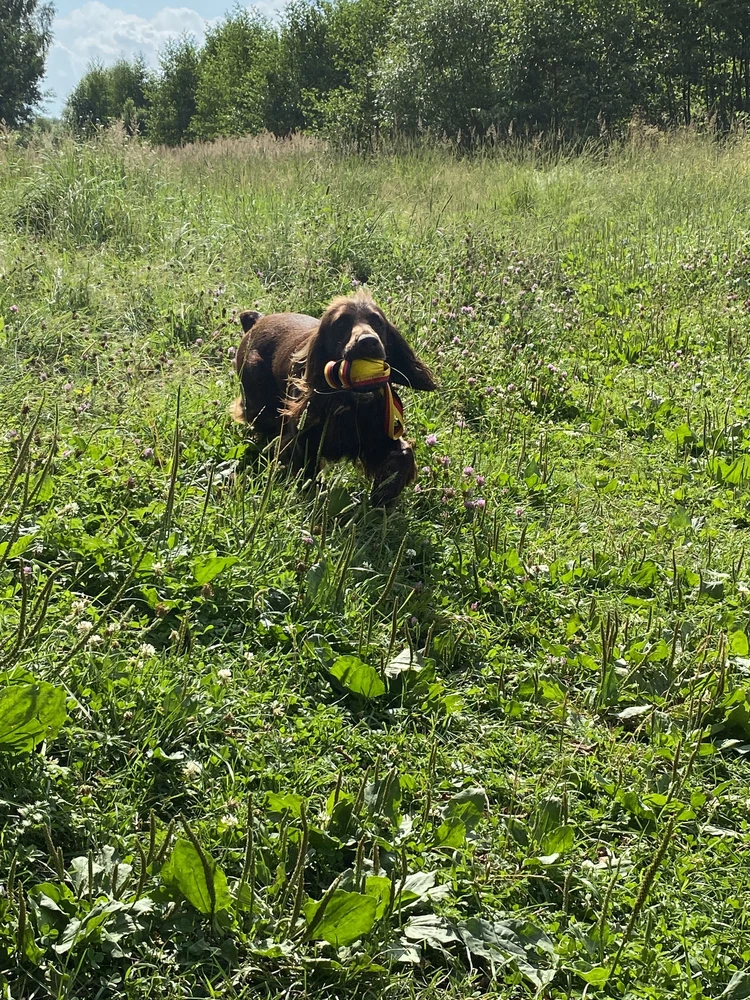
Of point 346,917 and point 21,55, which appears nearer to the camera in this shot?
point 346,917

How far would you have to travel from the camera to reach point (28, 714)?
1875mm

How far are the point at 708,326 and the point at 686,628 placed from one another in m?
3.67

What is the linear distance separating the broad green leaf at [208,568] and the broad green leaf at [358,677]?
19.7 inches

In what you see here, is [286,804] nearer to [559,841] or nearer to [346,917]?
[346,917]

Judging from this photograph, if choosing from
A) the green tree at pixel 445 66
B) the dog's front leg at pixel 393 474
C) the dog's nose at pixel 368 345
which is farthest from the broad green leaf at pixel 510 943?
the green tree at pixel 445 66

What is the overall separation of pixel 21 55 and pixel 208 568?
41900mm

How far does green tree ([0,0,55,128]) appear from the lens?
35.8m

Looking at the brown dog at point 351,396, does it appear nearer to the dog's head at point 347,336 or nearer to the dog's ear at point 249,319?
the dog's head at point 347,336

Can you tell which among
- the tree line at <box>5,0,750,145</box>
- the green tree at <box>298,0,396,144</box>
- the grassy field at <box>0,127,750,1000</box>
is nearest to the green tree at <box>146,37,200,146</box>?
the green tree at <box>298,0,396,144</box>

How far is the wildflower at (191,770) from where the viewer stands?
2072mm

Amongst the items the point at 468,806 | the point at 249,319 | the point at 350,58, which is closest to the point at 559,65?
the point at 350,58

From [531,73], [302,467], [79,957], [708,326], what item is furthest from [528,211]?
[531,73]

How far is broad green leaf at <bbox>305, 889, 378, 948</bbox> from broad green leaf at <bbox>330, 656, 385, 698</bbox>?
0.79 metres

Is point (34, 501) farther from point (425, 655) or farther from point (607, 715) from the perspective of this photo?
point (607, 715)
